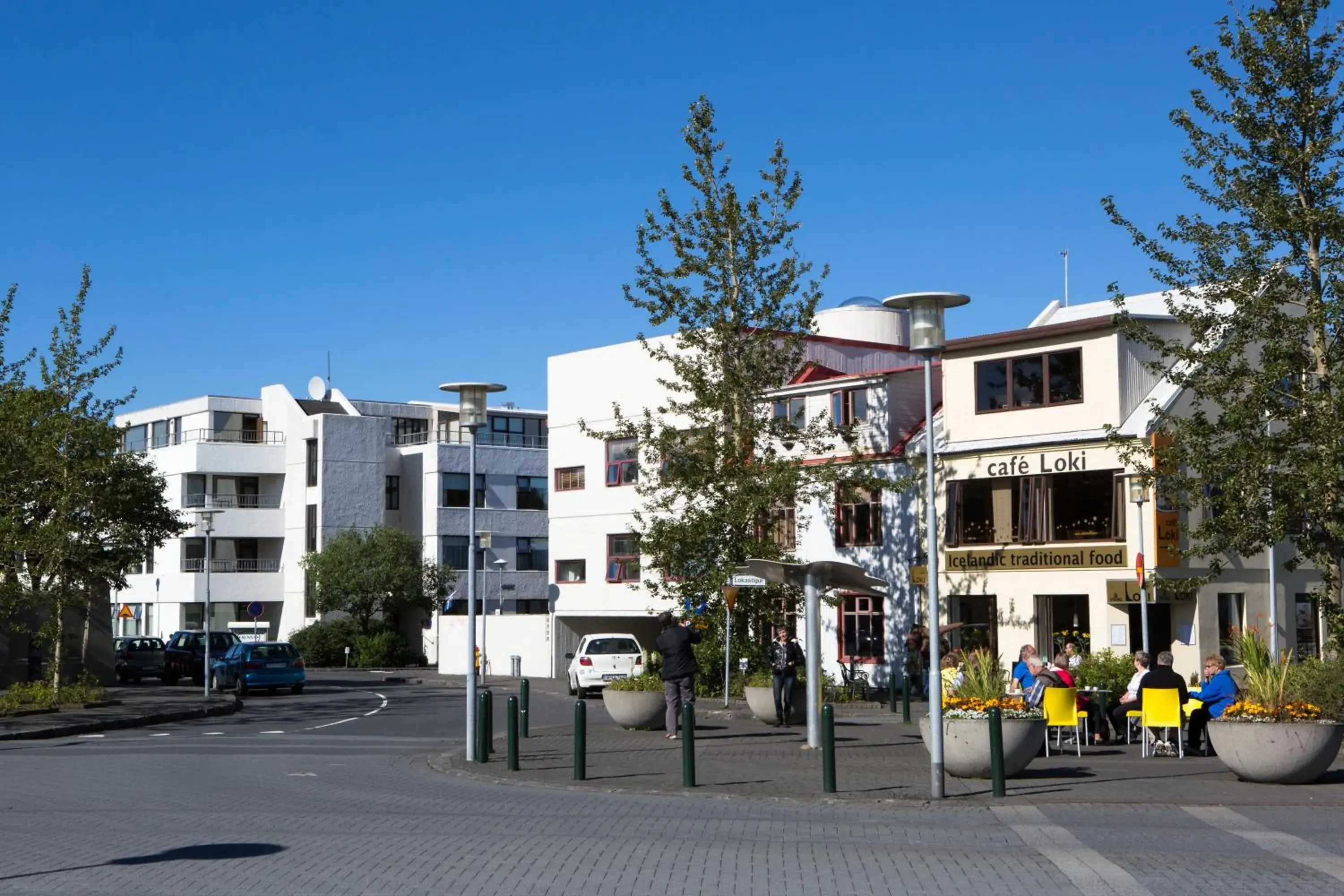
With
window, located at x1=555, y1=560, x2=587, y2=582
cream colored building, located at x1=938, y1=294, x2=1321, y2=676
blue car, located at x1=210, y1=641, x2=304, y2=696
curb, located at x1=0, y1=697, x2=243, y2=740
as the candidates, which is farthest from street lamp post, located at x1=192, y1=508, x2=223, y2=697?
cream colored building, located at x1=938, y1=294, x2=1321, y2=676

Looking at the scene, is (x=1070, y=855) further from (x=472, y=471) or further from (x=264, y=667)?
(x=264, y=667)

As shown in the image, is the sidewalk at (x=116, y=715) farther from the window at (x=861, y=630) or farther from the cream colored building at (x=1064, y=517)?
the cream colored building at (x=1064, y=517)

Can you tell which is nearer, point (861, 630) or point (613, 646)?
point (613, 646)

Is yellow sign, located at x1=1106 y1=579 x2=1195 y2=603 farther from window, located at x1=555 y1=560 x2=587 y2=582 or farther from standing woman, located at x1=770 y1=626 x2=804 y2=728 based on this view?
window, located at x1=555 y1=560 x2=587 y2=582

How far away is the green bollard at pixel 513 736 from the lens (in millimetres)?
18234

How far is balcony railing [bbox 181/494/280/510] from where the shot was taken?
240 ft

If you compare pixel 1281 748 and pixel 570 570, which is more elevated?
pixel 570 570

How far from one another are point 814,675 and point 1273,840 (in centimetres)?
921

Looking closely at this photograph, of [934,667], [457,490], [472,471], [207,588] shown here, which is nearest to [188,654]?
[207,588]

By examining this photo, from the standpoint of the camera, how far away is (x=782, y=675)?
25.7m

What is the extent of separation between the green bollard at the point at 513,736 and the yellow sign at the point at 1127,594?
18.7 m

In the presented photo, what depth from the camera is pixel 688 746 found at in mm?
16844

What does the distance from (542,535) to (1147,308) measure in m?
34.1

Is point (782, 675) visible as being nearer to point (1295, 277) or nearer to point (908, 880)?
point (1295, 277)
